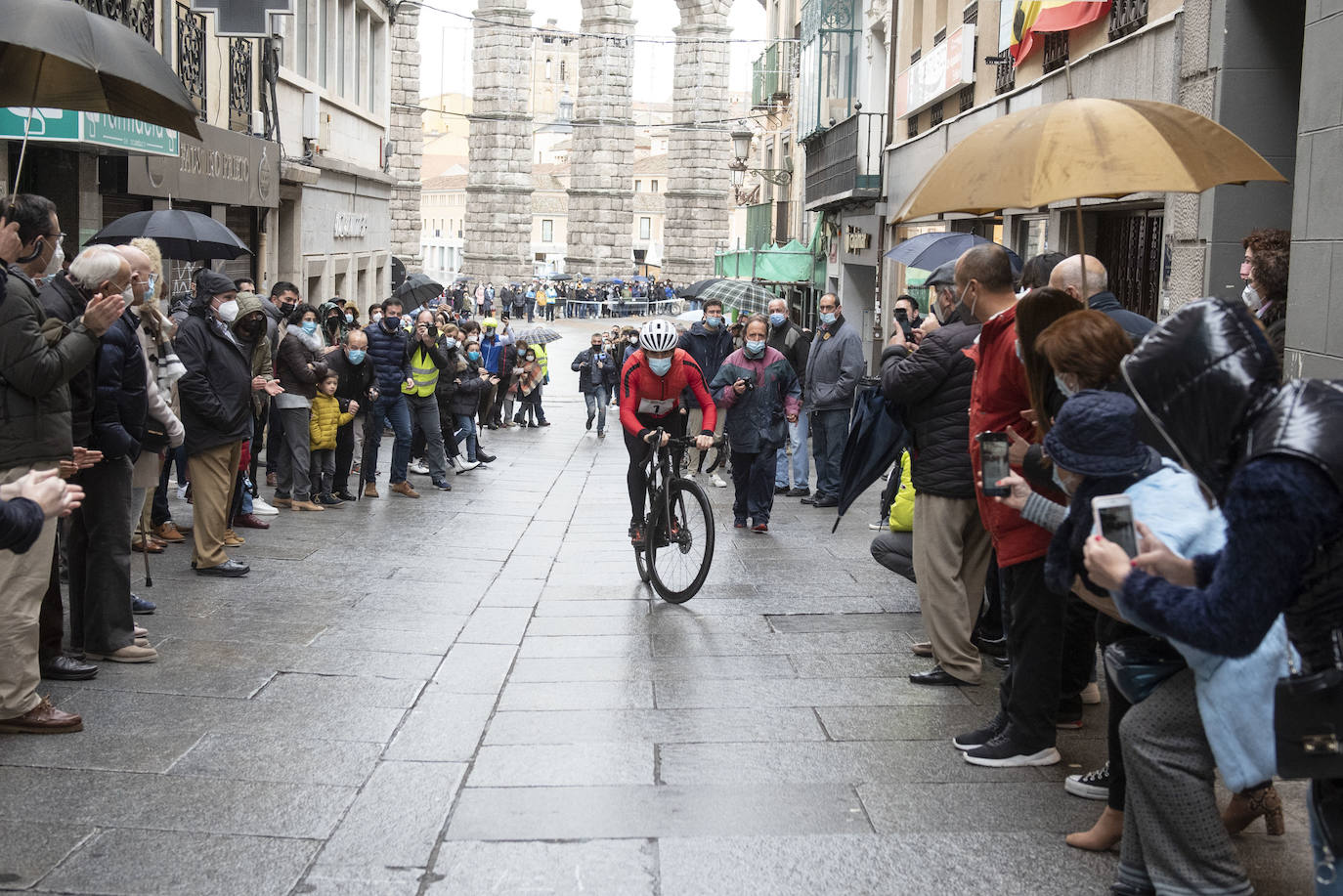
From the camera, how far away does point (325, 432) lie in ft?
42.3

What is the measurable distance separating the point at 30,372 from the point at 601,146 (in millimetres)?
64708

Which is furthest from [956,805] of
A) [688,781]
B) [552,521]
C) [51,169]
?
[51,169]

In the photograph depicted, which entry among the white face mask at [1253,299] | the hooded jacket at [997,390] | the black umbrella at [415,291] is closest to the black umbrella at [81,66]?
the hooded jacket at [997,390]

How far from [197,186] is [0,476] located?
420 inches

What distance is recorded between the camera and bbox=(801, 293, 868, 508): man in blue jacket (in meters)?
14.0

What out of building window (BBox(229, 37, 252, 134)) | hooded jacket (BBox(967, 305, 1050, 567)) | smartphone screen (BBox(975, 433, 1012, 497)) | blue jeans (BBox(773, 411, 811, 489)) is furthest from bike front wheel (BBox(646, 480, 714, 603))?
building window (BBox(229, 37, 252, 134))

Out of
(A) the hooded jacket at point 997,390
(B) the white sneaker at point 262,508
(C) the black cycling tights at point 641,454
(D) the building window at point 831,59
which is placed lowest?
(B) the white sneaker at point 262,508

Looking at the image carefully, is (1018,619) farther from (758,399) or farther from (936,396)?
(758,399)

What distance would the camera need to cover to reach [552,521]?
13172 mm

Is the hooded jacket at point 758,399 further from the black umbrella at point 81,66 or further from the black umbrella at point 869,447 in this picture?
the black umbrella at point 81,66

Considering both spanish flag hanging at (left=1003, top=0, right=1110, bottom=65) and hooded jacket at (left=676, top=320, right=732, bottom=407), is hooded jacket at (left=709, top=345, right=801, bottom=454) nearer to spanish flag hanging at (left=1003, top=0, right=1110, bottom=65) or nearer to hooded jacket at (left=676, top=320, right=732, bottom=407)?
hooded jacket at (left=676, top=320, right=732, bottom=407)

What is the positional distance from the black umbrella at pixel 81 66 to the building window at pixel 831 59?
821 inches

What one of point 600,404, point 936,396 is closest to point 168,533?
point 936,396

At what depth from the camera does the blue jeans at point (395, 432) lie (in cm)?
1401
